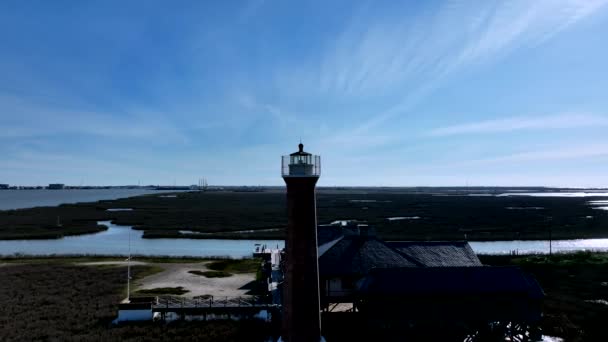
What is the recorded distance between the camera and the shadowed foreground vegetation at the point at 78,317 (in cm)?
2572

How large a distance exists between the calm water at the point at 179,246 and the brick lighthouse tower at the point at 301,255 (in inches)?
1513

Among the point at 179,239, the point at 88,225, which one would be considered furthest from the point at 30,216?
the point at 179,239

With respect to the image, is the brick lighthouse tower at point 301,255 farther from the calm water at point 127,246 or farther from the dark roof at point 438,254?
the calm water at point 127,246

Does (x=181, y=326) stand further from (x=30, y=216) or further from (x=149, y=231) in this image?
(x=30, y=216)

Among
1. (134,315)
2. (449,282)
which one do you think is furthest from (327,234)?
(134,315)

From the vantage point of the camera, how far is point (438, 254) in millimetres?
31797

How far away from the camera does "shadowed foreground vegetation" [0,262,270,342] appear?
1013 inches

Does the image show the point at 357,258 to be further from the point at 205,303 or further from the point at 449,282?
the point at 205,303

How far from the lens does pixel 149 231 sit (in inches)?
3226

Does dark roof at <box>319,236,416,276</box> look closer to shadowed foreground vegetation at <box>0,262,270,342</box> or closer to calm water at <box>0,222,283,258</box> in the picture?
shadowed foreground vegetation at <box>0,262,270,342</box>

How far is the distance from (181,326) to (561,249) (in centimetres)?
5266

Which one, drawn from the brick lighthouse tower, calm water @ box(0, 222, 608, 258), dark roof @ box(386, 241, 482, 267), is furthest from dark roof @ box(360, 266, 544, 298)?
calm water @ box(0, 222, 608, 258)

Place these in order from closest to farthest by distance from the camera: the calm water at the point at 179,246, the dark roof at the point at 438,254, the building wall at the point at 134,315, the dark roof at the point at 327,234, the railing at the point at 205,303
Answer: the building wall at the point at 134,315
the railing at the point at 205,303
the dark roof at the point at 438,254
the dark roof at the point at 327,234
the calm water at the point at 179,246

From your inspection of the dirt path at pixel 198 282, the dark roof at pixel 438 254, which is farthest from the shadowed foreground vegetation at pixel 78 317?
the dark roof at pixel 438 254
